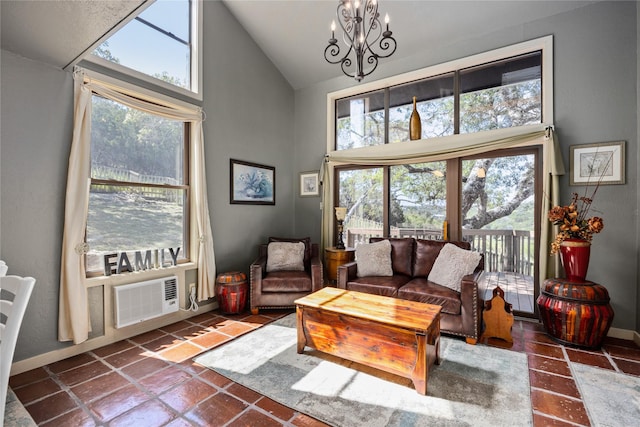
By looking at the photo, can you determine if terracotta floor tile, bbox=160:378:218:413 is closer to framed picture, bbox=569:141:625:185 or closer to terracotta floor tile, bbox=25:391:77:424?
terracotta floor tile, bbox=25:391:77:424

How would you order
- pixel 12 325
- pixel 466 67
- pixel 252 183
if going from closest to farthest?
pixel 12 325 → pixel 466 67 → pixel 252 183

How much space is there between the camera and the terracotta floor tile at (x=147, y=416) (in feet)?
5.93

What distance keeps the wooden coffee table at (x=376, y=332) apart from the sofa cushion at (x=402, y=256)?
1105 millimetres

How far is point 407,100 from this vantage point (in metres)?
4.32

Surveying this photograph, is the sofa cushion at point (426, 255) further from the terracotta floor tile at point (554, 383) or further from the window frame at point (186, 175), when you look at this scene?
the window frame at point (186, 175)

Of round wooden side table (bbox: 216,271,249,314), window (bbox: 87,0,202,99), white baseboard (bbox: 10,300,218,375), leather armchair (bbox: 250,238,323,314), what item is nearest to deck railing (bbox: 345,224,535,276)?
leather armchair (bbox: 250,238,323,314)

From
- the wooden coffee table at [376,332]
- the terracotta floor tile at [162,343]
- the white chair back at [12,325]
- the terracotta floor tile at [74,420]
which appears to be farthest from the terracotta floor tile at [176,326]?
the white chair back at [12,325]

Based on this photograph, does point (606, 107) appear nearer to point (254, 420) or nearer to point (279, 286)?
point (279, 286)

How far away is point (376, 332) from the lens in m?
2.26

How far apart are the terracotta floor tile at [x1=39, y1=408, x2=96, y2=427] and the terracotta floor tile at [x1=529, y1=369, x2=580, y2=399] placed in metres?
2.95

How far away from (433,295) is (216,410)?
2.13 m

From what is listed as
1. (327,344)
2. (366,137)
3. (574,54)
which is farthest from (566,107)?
(327,344)

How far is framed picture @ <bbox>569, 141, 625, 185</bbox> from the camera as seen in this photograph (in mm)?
2994

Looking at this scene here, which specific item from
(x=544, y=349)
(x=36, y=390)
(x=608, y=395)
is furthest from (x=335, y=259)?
(x=36, y=390)
